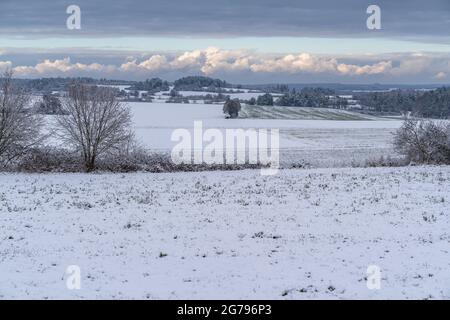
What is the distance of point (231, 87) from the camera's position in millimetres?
140500

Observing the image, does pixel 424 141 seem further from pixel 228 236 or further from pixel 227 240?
pixel 227 240

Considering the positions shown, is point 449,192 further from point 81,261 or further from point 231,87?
point 231,87

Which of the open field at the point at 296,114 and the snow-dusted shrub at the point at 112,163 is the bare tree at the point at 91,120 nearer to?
the snow-dusted shrub at the point at 112,163

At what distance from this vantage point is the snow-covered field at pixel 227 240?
37.3 ft

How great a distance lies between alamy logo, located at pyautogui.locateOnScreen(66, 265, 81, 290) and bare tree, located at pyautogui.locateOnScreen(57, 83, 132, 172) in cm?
2553

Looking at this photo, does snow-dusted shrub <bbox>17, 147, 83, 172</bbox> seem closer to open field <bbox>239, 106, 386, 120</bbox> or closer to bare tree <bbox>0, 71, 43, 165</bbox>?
bare tree <bbox>0, 71, 43, 165</bbox>

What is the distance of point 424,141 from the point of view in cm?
4106

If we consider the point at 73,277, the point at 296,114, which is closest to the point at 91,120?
the point at 73,277

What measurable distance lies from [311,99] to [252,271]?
406 feet

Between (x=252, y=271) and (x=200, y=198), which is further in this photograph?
(x=200, y=198)

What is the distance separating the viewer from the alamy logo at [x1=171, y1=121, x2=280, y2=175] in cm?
4166

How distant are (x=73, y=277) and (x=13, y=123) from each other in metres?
28.8

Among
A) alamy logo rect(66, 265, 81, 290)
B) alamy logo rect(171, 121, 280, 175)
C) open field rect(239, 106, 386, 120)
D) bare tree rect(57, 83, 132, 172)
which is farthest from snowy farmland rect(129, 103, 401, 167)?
alamy logo rect(66, 265, 81, 290)
